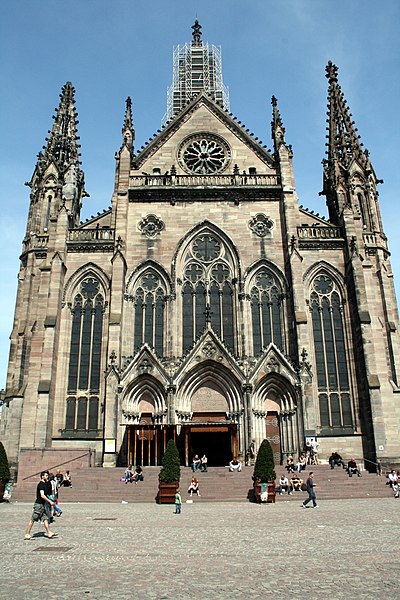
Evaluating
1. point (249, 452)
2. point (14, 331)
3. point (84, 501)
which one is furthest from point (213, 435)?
point (14, 331)

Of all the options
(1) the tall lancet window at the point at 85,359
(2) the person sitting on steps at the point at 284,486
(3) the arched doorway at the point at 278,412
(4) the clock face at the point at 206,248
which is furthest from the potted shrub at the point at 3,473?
(4) the clock face at the point at 206,248

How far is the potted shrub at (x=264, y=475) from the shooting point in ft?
67.2

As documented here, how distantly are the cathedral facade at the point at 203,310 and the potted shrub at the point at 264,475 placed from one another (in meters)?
8.10

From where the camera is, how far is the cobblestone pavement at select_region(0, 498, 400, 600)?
6750 mm

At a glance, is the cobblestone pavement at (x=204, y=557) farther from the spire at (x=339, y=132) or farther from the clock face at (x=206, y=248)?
the spire at (x=339, y=132)

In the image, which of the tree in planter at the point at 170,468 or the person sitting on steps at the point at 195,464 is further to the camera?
the person sitting on steps at the point at 195,464

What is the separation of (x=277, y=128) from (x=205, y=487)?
25.9 meters

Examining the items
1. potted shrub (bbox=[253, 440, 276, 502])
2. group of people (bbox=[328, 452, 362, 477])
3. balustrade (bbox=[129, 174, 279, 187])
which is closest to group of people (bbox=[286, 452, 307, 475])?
group of people (bbox=[328, 452, 362, 477])

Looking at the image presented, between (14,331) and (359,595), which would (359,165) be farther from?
(359,595)

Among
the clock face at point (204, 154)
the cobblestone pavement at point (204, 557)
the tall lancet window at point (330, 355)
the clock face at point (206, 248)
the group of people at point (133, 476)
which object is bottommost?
the cobblestone pavement at point (204, 557)

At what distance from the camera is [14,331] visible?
33.1 meters

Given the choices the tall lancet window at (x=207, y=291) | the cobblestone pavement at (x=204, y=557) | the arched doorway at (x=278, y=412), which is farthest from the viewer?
the tall lancet window at (x=207, y=291)

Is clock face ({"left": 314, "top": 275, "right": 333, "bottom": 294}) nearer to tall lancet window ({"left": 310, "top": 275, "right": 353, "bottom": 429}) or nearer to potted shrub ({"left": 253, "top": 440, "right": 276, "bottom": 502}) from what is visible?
tall lancet window ({"left": 310, "top": 275, "right": 353, "bottom": 429})

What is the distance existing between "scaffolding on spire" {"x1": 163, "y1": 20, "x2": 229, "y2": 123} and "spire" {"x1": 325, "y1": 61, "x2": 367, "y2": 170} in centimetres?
1594
